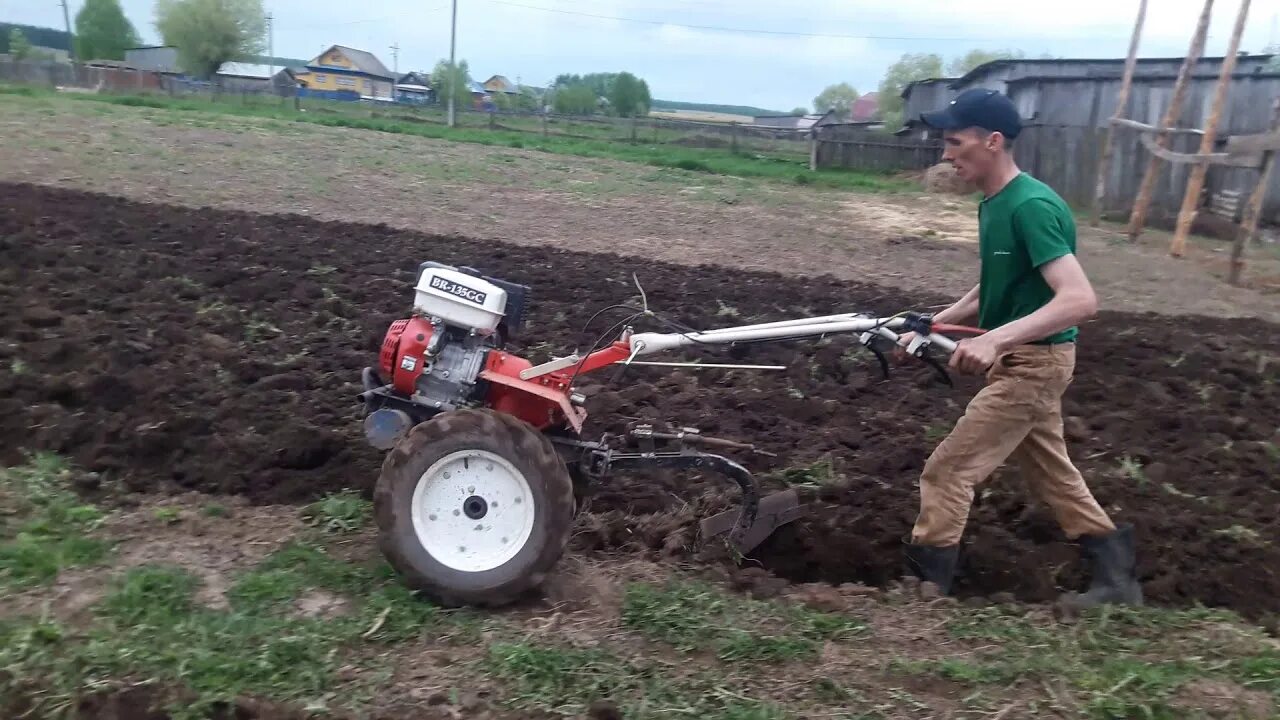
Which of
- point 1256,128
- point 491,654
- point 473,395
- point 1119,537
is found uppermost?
point 1256,128

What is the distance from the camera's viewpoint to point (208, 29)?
58.5 metres

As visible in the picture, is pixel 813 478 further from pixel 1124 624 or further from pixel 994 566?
pixel 1124 624

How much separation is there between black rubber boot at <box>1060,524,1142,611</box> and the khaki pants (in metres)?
0.05

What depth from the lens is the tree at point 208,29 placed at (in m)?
58.4

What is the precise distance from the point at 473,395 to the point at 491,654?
1.18m

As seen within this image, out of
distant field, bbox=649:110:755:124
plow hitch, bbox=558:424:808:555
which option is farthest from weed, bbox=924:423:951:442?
distant field, bbox=649:110:755:124

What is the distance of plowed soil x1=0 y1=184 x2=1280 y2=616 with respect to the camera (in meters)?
5.16

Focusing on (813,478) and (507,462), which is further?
(813,478)

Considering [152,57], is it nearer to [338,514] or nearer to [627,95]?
[627,95]

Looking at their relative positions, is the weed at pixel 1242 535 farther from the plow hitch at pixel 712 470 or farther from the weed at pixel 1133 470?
the plow hitch at pixel 712 470

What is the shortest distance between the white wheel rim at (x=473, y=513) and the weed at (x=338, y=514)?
0.73 m

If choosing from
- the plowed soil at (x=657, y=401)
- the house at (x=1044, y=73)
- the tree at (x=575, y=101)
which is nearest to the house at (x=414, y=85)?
the tree at (x=575, y=101)

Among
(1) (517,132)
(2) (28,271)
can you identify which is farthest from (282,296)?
(1) (517,132)

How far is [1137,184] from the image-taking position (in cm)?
2148
